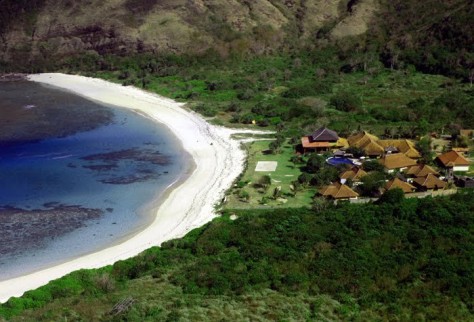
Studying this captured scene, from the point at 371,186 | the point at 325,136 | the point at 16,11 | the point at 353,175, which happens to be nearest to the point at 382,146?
the point at 325,136

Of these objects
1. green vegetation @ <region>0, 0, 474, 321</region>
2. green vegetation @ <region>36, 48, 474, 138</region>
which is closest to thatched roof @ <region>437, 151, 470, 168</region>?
green vegetation @ <region>0, 0, 474, 321</region>

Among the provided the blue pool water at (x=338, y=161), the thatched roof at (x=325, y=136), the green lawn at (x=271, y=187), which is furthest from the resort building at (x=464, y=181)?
the thatched roof at (x=325, y=136)

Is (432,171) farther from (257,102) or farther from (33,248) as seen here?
(257,102)

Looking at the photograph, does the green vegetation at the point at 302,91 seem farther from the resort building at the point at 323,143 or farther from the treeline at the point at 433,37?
the resort building at the point at 323,143

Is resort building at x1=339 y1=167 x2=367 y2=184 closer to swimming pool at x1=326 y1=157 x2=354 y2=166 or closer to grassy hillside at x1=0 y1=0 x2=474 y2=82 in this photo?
swimming pool at x1=326 y1=157 x2=354 y2=166

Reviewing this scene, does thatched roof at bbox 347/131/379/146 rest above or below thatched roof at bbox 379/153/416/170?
above

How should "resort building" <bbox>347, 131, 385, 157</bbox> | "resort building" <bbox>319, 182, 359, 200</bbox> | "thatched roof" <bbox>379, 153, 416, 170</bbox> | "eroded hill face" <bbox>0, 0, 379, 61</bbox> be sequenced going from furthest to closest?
"eroded hill face" <bbox>0, 0, 379, 61</bbox>, "resort building" <bbox>347, 131, 385, 157</bbox>, "thatched roof" <bbox>379, 153, 416, 170</bbox>, "resort building" <bbox>319, 182, 359, 200</bbox>
